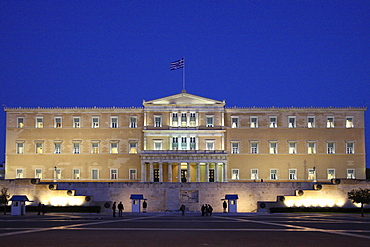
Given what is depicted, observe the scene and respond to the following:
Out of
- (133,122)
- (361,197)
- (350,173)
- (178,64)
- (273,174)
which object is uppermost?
(178,64)

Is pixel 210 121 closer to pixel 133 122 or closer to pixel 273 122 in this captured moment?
pixel 273 122

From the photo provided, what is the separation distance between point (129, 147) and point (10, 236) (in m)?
48.0

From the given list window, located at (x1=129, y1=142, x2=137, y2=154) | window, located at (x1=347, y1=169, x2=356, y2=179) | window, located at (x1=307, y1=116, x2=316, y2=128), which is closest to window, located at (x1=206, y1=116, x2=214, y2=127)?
window, located at (x1=129, y1=142, x2=137, y2=154)

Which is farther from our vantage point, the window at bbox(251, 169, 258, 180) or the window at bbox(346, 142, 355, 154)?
the window at bbox(346, 142, 355, 154)

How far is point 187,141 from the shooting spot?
222 feet

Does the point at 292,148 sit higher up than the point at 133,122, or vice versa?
the point at 133,122

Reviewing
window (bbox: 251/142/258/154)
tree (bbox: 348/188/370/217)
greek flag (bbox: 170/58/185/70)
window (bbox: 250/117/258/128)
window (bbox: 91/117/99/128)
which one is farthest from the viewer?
window (bbox: 91/117/99/128)

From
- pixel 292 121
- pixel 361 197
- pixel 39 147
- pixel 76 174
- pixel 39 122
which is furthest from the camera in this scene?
pixel 39 122

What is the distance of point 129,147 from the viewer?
68.4 meters

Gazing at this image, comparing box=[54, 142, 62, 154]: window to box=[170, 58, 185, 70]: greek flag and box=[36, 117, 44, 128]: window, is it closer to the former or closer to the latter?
box=[36, 117, 44, 128]: window

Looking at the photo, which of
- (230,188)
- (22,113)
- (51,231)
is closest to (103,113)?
(22,113)

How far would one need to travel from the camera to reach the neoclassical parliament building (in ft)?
221

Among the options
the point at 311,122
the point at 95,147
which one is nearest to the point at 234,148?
the point at 311,122

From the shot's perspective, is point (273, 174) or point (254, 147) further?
point (254, 147)
